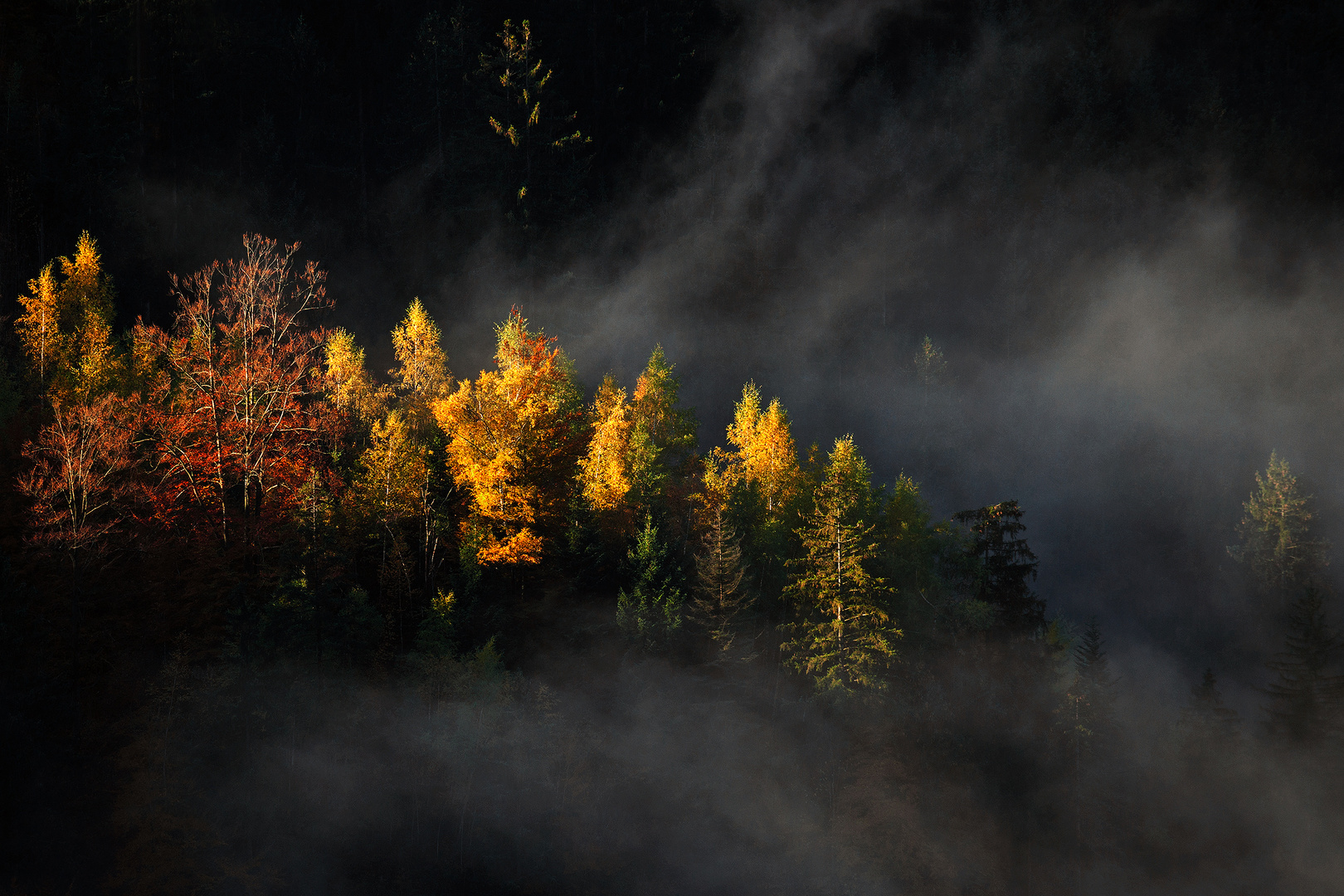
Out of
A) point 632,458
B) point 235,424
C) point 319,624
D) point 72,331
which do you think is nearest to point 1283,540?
point 632,458

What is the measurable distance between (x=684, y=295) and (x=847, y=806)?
195 ft

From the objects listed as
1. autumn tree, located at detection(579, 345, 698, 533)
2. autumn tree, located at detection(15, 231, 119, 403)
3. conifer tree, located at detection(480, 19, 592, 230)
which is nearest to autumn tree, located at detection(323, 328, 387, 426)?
autumn tree, located at detection(15, 231, 119, 403)

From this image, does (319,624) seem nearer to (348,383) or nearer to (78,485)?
(78,485)

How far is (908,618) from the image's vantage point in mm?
44625

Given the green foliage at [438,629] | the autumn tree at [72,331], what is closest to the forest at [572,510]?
the green foliage at [438,629]

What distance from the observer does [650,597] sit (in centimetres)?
3875

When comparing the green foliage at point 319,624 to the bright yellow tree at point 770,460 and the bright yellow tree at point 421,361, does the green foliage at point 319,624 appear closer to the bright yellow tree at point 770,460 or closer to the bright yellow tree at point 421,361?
the bright yellow tree at point 421,361

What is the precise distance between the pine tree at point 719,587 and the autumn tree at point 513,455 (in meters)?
6.91

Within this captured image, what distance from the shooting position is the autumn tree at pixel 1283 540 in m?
73.4

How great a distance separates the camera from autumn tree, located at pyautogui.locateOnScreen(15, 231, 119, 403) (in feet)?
131

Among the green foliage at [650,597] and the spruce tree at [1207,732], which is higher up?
the green foliage at [650,597]

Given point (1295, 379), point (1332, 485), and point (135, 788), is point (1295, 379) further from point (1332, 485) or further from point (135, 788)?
point (135, 788)

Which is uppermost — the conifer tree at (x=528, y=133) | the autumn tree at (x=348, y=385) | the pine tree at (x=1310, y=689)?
the conifer tree at (x=528, y=133)

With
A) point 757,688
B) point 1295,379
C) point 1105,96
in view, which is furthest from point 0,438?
point 1295,379
